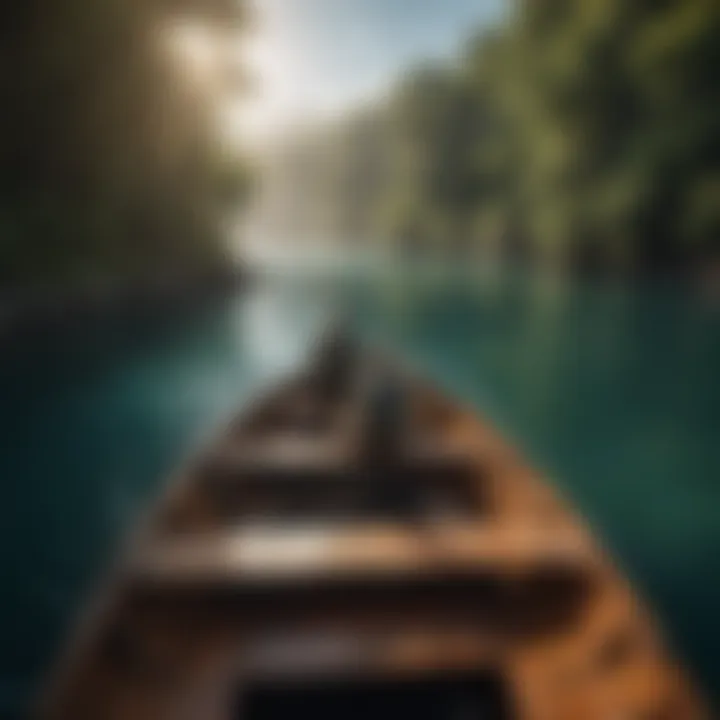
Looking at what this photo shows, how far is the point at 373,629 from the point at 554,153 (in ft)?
13.4

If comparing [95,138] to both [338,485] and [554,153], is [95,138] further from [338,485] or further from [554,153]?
[338,485]

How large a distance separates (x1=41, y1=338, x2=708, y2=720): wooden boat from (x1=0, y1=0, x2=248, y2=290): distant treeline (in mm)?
2585

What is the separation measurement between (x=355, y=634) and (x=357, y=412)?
467 millimetres

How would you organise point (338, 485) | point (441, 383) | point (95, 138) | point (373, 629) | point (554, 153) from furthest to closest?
A: point (554, 153) → point (95, 138) → point (441, 383) → point (338, 485) → point (373, 629)

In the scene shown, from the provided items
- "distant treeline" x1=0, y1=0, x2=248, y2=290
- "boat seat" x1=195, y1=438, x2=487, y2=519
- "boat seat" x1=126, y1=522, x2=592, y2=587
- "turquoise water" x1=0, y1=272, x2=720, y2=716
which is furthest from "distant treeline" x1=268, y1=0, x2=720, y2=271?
"boat seat" x1=126, y1=522, x2=592, y2=587

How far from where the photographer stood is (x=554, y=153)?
180 inches

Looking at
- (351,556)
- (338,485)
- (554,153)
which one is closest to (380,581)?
(351,556)

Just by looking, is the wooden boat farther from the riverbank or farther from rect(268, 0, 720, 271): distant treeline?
the riverbank

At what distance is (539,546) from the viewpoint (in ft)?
2.92

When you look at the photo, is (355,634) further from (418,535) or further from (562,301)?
(562,301)

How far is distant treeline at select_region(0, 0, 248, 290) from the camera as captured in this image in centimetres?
342

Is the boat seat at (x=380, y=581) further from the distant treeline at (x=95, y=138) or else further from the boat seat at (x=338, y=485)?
the distant treeline at (x=95, y=138)

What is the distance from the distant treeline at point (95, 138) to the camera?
342 cm

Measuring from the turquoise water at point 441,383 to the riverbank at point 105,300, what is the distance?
0.10 metres
